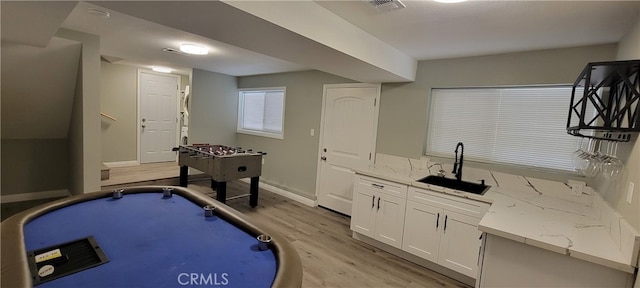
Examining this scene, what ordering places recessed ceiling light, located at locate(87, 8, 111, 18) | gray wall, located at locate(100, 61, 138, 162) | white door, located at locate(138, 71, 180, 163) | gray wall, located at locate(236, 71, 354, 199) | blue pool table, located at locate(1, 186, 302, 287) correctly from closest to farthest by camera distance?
1. blue pool table, located at locate(1, 186, 302, 287)
2. recessed ceiling light, located at locate(87, 8, 111, 18)
3. gray wall, located at locate(236, 71, 354, 199)
4. gray wall, located at locate(100, 61, 138, 162)
5. white door, located at locate(138, 71, 180, 163)

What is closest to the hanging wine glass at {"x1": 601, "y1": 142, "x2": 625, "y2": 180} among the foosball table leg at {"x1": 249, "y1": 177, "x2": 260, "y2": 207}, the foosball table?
the foosball table

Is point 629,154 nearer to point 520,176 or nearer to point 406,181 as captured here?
point 520,176

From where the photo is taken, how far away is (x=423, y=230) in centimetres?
275

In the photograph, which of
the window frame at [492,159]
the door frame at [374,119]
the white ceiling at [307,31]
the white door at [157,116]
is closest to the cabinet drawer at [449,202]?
the window frame at [492,159]

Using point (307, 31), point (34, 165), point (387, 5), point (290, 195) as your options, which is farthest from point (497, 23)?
point (34, 165)

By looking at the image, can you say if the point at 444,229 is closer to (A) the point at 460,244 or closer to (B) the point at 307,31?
(A) the point at 460,244

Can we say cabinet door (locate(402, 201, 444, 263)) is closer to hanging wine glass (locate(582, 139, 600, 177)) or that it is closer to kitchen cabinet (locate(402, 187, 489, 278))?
kitchen cabinet (locate(402, 187, 489, 278))

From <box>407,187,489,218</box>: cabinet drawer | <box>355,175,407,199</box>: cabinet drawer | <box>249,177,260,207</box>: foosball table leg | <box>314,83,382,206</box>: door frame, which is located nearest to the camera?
<box>407,187,489,218</box>: cabinet drawer

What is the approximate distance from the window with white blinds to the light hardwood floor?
54.5 inches

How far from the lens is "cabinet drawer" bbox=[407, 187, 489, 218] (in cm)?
242

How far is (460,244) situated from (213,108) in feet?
15.4

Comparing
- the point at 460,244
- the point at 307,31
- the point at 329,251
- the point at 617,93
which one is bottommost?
the point at 329,251

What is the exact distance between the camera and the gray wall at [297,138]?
4469 mm

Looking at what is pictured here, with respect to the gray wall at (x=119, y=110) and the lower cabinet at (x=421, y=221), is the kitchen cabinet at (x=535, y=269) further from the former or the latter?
the gray wall at (x=119, y=110)
